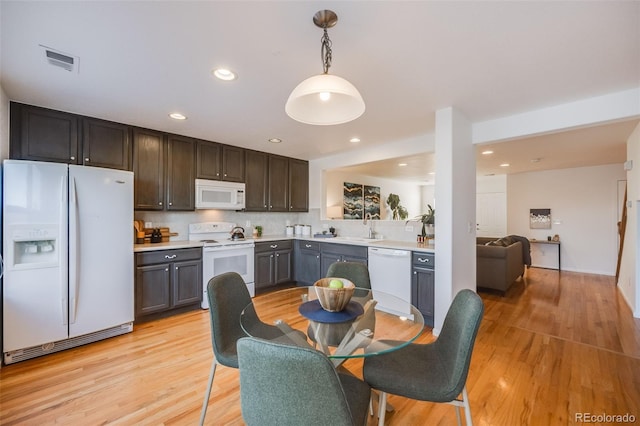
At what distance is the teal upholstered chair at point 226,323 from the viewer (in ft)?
5.35

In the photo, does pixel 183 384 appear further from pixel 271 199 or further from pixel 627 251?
pixel 627 251

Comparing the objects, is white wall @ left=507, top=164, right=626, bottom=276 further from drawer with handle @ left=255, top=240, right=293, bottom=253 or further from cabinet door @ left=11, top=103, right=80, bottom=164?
cabinet door @ left=11, top=103, right=80, bottom=164

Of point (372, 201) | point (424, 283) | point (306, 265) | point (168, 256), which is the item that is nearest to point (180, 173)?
point (168, 256)

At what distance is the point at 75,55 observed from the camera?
73.2 inches

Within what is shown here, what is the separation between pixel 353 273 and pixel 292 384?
157cm

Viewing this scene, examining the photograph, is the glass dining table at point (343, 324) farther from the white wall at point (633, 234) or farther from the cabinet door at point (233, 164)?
the white wall at point (633, 234)

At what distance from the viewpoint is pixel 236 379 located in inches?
85.6

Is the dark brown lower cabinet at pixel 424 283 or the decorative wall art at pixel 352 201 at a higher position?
the decorative wall art at pixel 352 201

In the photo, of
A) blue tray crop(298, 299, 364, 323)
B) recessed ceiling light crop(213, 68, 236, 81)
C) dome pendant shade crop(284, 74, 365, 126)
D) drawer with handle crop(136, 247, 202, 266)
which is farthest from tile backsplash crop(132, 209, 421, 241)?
dome pendant shade crop(284, 74, 365, 126)

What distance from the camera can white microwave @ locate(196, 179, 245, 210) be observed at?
393 centimetres

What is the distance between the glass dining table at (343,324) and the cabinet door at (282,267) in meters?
2.43

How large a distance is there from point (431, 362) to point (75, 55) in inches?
117

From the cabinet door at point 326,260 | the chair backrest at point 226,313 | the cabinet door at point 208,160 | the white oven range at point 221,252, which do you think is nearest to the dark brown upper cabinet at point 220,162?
the cabinet door at point 208,160

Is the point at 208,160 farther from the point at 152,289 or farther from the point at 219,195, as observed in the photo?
the point at 152,289
